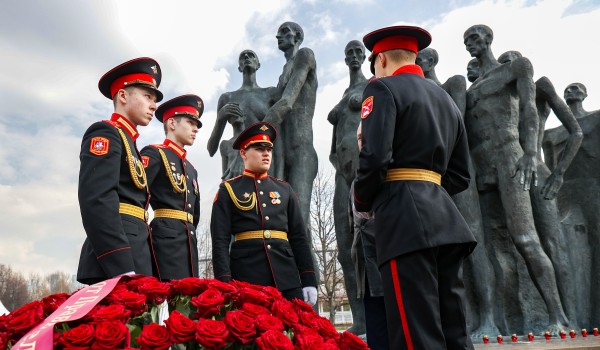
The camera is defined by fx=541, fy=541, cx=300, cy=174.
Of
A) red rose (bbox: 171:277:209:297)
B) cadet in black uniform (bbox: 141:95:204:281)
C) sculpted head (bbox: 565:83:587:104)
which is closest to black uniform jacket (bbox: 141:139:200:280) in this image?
cadet in black uniform (bbox: 141:95:204:281)

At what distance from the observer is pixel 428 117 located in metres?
2.89

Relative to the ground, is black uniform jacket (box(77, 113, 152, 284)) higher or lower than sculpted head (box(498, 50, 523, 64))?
lower

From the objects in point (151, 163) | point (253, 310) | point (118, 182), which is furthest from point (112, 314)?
point (151, 163)

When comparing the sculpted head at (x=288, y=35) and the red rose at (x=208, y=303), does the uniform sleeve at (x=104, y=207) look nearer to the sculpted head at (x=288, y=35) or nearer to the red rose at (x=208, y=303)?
the red rose at (x=208, y=303)

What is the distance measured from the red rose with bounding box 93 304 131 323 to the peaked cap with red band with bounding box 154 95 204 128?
323 cm

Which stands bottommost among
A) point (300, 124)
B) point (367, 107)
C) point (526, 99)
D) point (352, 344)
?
point (352, 344)

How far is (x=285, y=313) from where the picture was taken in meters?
1.76

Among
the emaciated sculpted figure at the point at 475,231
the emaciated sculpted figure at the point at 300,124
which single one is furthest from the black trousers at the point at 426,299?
A: the emaciated sculpted figure at the point at 475,231

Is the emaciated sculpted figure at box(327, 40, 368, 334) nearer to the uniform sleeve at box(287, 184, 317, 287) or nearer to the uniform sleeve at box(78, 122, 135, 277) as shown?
the uniform sleeve at box(287, 184, 317, 287)

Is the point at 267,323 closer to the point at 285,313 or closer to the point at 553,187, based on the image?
the point at 285,313

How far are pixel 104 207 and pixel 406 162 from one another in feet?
5.34

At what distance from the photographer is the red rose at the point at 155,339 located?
1.43 meters

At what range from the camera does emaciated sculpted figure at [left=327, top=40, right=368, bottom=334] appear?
681 centimetres

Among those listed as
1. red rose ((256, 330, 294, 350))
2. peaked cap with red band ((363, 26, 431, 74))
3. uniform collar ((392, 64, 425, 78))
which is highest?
peaked cap with red band ((363, 26, 431, 74))
